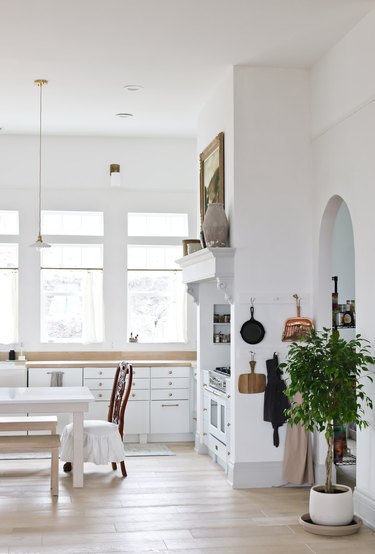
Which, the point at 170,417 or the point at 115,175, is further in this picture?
the point at 115,175

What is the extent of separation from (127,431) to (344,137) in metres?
4.09

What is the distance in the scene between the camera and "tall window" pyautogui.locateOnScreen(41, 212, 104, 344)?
29.2 ft

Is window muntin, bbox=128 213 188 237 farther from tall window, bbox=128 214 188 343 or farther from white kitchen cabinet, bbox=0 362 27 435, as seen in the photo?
white kitchen cabinet, bbox=0 362 27 435

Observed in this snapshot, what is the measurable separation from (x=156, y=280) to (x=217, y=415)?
251cm

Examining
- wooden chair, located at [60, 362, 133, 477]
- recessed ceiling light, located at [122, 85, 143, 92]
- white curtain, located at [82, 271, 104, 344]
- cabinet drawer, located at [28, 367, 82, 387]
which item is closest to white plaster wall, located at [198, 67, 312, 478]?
recessed ceiling light, located at [122, 85, 143, 92]

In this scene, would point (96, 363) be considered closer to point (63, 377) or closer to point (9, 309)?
point (63, 377)

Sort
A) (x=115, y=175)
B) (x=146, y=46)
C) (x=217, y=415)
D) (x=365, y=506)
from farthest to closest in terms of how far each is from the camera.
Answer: (x=115, y=175), (x=217, y=415), (x=146, y=46), (x=365, y=506)

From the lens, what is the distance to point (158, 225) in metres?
9.18

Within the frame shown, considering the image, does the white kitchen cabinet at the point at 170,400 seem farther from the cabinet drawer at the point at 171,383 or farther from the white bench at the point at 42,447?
the white bench at the point at 42,447

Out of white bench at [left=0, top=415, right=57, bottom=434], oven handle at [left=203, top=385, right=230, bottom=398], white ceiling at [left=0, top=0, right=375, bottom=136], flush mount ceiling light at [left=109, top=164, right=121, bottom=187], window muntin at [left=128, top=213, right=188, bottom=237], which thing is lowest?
white bench at [left=0, top=415, right=57, bottom=434]

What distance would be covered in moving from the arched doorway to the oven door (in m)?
0.99

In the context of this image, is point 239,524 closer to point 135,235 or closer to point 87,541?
point 87,541

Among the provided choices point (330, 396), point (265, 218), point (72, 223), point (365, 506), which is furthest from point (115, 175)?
point (365, 506)

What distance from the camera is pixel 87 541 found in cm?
476
